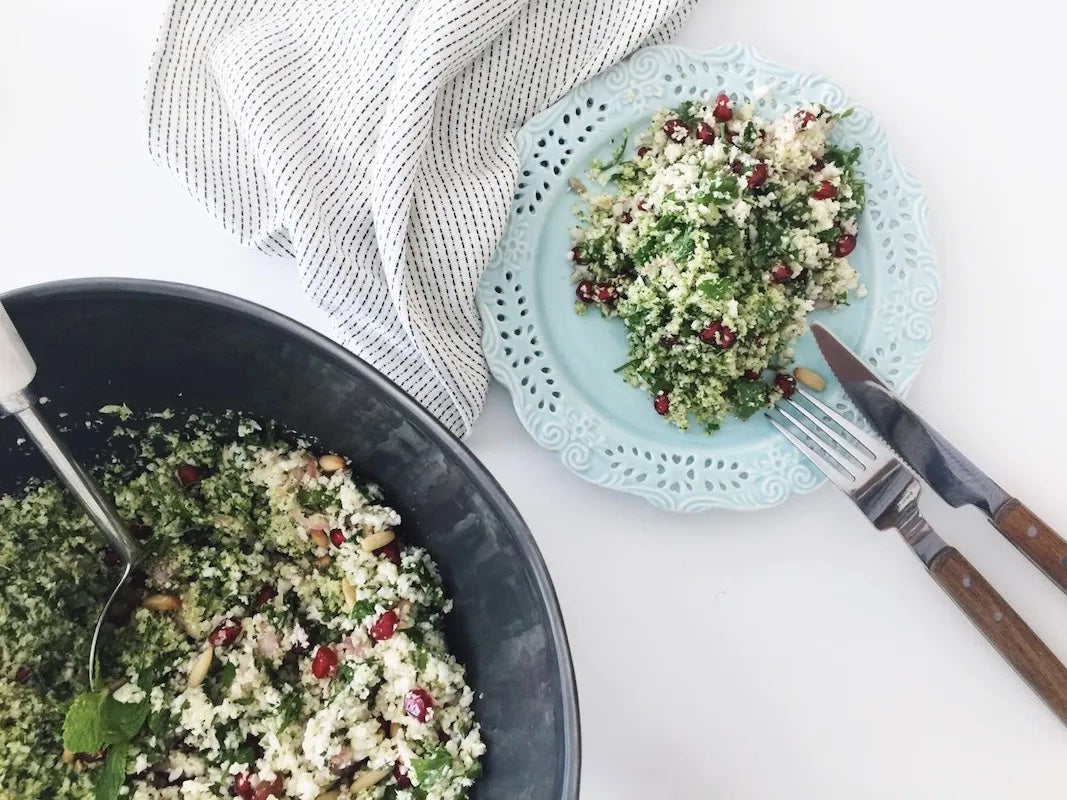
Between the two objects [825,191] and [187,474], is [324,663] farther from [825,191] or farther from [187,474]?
[825,191]

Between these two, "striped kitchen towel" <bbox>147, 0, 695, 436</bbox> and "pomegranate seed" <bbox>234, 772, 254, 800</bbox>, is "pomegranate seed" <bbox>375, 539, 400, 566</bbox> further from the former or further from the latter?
"pomegranate seed" <bbox>234, 772, 254, 800</bbox>

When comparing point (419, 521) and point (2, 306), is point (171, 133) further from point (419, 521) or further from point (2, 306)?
point (419, 521)

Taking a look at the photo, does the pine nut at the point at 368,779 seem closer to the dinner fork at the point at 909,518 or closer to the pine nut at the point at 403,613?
the pine nut at the point at 403,613

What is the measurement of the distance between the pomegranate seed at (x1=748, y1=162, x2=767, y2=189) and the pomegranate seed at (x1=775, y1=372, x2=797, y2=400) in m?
0.28

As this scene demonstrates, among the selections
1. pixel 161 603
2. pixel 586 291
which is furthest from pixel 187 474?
pixel 586 291

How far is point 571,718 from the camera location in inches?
35.6

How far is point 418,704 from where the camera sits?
1.09 meters

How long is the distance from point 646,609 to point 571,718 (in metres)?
0.42

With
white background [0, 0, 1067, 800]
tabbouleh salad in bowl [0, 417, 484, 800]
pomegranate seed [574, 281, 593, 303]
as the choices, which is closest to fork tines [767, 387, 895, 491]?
white background [0, 0, 1067, 800]

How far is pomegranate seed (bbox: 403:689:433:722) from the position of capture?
1087mm

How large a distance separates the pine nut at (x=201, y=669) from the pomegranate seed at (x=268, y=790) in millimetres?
148

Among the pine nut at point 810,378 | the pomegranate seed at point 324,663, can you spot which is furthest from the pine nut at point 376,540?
the pine nut at point 810,378

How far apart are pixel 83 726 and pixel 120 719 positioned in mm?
46

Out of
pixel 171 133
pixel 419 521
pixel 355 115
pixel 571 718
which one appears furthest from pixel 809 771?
pixel 171 133
